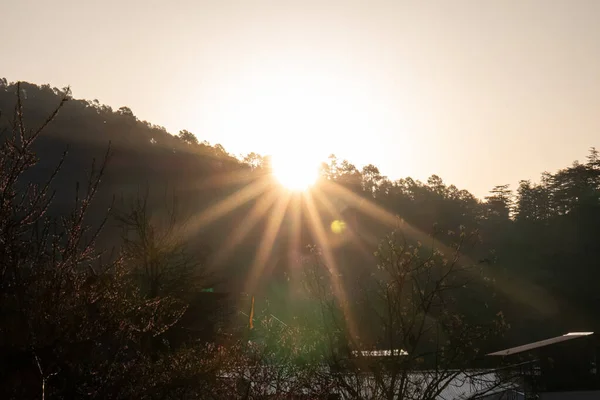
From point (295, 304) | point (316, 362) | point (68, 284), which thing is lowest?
point (295, 304)

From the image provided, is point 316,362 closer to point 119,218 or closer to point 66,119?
point 119,218

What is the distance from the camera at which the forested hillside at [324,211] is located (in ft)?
216

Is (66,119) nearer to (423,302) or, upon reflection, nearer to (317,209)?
(317,209)

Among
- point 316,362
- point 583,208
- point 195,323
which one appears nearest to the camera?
point 316,362

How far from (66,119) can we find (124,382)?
102859 mm

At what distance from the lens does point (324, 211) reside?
9512cm

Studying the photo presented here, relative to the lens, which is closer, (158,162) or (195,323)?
(195,323)

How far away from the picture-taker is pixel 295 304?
217ft

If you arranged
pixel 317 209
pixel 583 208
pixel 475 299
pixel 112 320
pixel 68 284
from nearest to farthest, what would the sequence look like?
pixel 68 284, pixel 112 320, pixel 475 299, pixel 583 208, pixel 317 209

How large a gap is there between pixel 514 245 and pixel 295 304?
99.9 ft

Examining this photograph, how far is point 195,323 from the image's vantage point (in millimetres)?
19828

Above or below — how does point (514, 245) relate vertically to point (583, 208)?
below

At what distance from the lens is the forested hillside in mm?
65812

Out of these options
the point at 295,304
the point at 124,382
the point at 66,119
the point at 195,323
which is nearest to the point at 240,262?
the point at 295,304
